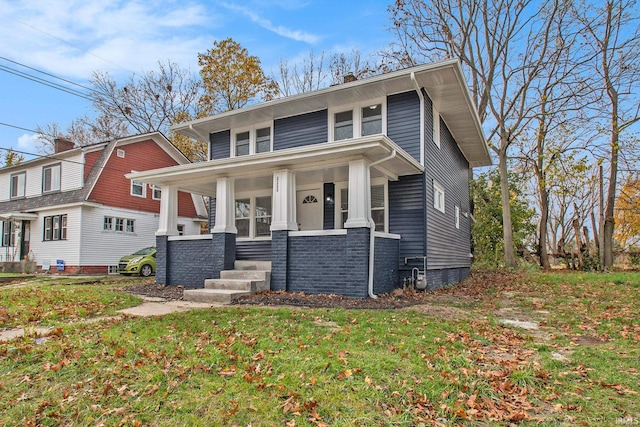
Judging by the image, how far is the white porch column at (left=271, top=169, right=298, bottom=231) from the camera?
877cm

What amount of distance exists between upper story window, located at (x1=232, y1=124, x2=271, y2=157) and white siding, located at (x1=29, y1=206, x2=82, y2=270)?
361 inches

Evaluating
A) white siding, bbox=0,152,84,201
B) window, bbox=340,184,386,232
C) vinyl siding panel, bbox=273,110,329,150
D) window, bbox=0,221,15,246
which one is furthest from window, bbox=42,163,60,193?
window, bbox=340,184,386,232

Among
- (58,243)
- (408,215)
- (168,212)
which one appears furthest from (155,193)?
(408,215)

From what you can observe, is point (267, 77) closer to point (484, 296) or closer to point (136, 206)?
point (136, 206)

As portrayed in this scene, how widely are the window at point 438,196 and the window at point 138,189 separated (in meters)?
14.9

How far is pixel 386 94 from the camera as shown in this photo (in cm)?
1012

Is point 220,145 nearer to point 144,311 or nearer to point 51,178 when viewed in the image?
point 144,311

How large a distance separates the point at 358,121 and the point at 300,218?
3.12 meters

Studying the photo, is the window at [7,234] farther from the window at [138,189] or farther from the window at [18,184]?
the window at [138,189]

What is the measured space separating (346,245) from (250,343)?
13.1 ft

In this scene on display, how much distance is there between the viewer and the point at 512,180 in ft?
66.4

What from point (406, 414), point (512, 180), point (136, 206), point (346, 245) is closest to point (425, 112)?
point (346, 245)

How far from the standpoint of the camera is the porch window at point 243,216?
38.3 feet

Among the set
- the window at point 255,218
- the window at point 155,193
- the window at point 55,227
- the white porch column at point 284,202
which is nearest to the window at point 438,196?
the white porch column at point 284,202
